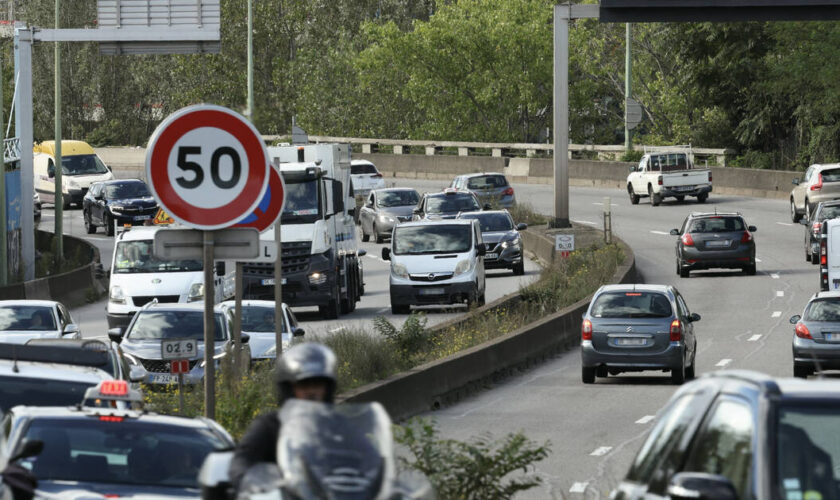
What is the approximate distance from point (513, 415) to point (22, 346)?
25.7 ft

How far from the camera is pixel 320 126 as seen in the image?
9169 centimetres

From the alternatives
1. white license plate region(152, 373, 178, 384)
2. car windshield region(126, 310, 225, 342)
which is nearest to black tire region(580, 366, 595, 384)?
car windshield region(126, 310, 225, 342)

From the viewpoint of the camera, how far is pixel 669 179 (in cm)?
5878

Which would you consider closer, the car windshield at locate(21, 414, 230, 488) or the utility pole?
the car windshield at locate(21, 414, 230, 488)

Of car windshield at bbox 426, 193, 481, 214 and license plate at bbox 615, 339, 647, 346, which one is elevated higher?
car windshield at bbox 426, 193, 481, 214

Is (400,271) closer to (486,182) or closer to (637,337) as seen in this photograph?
(637,337)

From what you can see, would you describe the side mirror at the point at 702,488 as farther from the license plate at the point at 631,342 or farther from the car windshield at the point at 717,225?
the car windshield at the point at 717,225

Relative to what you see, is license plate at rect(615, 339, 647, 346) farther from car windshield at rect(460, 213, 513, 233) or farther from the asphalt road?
car windshield at rect(460, 213, 513, 233)

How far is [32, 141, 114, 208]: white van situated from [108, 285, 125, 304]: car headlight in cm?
3254

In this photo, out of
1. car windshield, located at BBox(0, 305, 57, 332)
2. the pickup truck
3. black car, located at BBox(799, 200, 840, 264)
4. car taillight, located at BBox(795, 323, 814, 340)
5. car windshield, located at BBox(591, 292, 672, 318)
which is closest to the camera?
car windshield, located at BBox(0, 305, 57, 332)

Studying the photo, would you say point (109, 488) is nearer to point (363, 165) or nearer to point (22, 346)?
point (22, 346)

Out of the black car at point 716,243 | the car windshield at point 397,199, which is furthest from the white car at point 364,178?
the black car at point 716,243

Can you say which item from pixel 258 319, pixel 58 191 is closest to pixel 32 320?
pixel 258 319

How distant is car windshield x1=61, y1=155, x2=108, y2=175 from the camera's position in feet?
207
